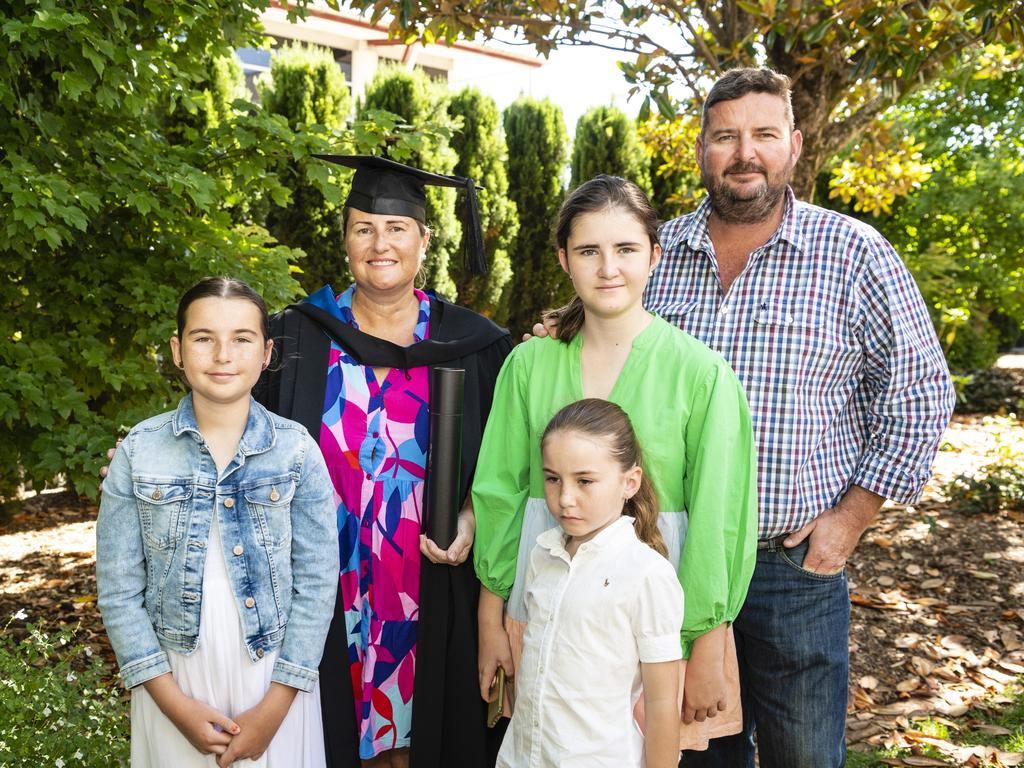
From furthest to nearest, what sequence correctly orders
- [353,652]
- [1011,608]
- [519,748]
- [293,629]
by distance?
[1011,608] → [353,652] → [293,629] → [519,748]

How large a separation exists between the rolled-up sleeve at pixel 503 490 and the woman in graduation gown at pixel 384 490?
167mm

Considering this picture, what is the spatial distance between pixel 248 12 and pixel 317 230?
4621 millimetres

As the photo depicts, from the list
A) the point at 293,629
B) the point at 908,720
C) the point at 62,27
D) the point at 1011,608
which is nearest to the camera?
the point at 293,629

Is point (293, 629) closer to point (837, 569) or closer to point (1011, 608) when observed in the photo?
point (837, 569)

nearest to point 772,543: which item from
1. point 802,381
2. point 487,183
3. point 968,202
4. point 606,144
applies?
point 802,381

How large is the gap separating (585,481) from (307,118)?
7.26 meters

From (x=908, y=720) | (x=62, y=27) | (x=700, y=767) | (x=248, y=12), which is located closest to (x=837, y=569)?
(x=700, y=767)

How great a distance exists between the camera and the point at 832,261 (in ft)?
7.56

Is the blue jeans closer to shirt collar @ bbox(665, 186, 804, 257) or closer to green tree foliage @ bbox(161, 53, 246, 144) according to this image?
shirt collar @ bbox(665, 186, 804, 257)

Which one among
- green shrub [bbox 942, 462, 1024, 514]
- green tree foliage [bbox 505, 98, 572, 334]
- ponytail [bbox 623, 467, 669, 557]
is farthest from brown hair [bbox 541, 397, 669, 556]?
green tree foliage [bbox 505, 98, 572, 334]

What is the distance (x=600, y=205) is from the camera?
2029 millimetres

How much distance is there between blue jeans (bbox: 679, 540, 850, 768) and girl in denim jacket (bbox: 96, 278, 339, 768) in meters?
1.14

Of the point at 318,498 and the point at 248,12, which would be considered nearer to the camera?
the point at 318,498

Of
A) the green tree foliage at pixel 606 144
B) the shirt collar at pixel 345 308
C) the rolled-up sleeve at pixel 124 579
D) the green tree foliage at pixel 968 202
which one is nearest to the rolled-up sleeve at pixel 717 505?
the shirt collar at pixel 345 308
